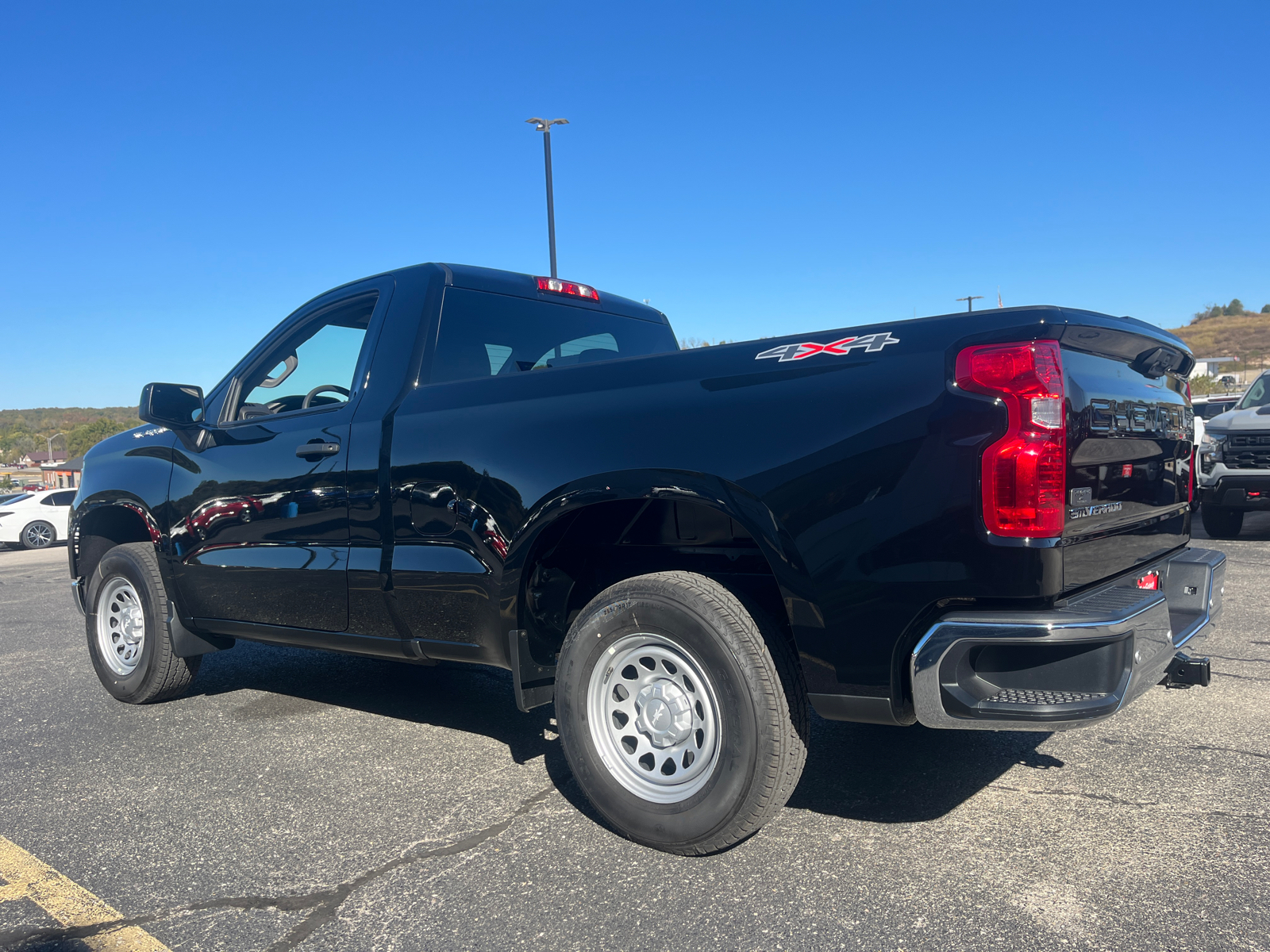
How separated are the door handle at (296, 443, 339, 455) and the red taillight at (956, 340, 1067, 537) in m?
2.48

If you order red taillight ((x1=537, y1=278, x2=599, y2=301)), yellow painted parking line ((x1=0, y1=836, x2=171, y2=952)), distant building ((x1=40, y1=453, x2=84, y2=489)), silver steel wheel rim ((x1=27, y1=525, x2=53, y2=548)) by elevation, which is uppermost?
red taillight ((x1=537, y1=278, x2=599, y2=301))

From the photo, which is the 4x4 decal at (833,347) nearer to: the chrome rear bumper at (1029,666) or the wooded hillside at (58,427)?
the chrome rear bumper at (1029,666)

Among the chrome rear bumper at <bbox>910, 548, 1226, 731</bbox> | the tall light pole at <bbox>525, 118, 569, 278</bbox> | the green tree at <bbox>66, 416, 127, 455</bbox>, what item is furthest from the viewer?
the green tree at <bbox>66, 416, 127, 455</bbox>

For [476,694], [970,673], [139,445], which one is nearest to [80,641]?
[139,445]

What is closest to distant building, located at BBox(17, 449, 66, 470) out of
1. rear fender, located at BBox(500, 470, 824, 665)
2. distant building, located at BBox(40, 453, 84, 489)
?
distant building, located at BBox(40, 453, 84, 489)

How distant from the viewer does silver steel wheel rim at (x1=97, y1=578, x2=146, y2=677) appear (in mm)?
4891

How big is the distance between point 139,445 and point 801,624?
3.80 meters

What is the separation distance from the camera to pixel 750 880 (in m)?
2.67

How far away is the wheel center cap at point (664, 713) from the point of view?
288 centimetres

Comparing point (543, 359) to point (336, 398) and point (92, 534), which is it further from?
point (92, 534)

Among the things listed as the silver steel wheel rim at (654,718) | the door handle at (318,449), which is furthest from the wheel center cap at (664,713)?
the door handle at (318,449)

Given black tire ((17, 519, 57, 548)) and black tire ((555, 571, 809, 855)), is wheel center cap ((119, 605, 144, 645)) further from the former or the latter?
black tire ((17, 519, 57, 548))

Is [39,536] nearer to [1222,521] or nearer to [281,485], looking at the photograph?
[281,485]

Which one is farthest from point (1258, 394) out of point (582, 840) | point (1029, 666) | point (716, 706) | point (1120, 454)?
point (582, 840)
